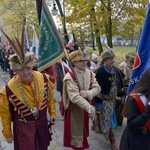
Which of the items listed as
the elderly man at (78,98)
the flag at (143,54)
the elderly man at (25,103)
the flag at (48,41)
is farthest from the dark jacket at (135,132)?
the flag at (48,41)

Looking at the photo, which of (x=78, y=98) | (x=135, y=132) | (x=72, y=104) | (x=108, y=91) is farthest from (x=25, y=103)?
(x=108, y=91)

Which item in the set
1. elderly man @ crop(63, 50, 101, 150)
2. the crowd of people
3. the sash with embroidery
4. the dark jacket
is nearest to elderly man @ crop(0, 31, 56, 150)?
the crowd of people

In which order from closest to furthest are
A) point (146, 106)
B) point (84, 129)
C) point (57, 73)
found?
point (146, 106), point (84, 129), point (57, 73)

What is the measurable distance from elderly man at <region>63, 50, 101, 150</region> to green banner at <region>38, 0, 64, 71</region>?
0.23m

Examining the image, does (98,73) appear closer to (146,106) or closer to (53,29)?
(53,29)

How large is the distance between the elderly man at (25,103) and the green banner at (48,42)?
45cm

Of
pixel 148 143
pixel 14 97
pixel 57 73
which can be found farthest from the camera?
pixel 57 73

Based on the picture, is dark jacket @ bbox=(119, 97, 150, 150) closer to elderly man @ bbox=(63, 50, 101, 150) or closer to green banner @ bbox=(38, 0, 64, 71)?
elderly man @ bbox=(63, 50, 101, 150)

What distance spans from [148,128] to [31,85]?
1376 millimetres

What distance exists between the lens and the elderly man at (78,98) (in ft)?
10.2

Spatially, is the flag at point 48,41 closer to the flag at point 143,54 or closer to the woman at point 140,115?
the flag at point 143,54

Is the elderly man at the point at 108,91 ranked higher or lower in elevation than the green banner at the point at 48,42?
lower

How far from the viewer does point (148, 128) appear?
2.08m

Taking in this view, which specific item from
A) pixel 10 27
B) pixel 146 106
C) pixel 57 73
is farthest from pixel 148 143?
pixel 10 27
